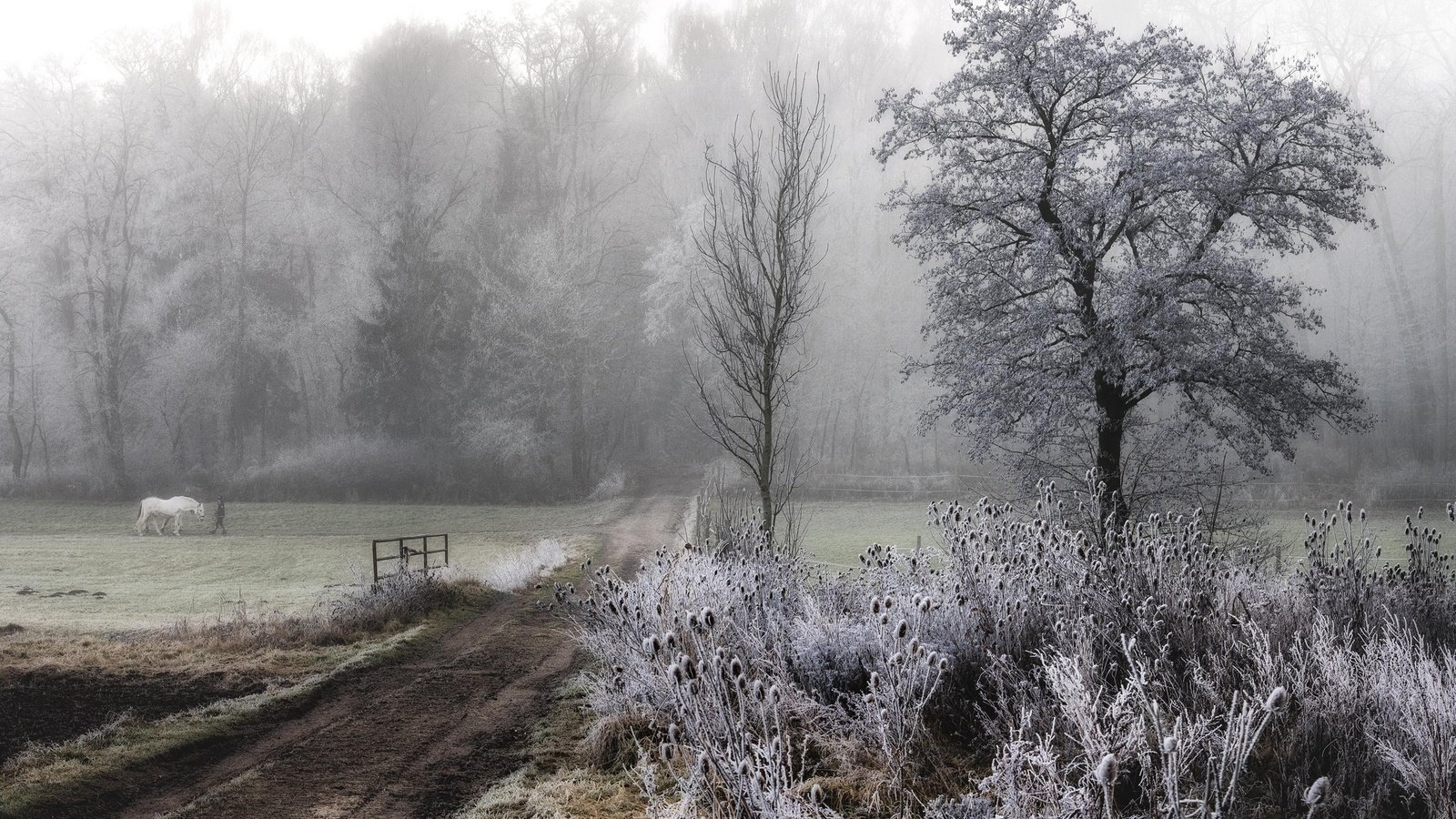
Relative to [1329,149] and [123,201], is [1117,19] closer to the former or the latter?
[1329,149]

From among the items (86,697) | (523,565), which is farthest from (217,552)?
(86,697)

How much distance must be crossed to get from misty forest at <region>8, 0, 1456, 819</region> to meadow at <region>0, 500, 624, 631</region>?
0.23m

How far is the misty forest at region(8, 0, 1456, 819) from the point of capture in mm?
4258

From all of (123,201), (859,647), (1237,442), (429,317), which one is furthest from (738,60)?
(859,647)

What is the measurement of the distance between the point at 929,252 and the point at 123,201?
23686 millimetres

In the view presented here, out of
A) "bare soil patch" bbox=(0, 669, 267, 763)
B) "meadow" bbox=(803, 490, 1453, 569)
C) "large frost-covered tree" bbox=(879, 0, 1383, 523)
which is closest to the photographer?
"bare soil patch" bbox=(0, 669, 267, 763)

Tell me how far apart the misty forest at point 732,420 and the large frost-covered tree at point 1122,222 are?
0.08m

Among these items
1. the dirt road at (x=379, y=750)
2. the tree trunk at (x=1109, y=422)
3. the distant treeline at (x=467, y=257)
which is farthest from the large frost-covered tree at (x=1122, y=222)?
the distant treeline at (x=467, y=257)

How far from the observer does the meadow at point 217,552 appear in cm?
1323

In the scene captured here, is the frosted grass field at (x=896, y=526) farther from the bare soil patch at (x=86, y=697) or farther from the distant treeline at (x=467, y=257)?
the bare soil patch at (x=86, y=697)

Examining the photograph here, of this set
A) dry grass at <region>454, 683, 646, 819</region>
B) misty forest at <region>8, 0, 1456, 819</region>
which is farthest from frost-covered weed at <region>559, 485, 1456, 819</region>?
dry grass at <region>454, 683, 646, 819</region>

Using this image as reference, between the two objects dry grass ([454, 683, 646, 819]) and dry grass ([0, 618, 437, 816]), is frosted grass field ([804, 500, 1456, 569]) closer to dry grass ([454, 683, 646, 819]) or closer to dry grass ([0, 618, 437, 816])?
dry grass ([0, 618, 437, 816])

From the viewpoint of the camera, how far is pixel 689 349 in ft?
93.1

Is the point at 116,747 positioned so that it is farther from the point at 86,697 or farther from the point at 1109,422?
the point at 1109,422
